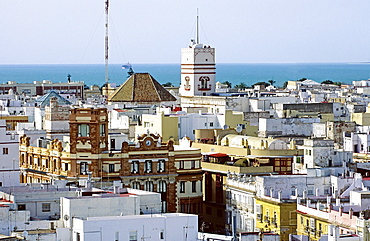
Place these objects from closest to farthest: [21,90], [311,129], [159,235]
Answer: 1. [159,235]
2. [311,129]
3. [21,90]

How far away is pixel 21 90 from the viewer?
433ft

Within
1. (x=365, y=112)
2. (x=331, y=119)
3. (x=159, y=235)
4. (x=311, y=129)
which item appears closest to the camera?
(x=159, y=235)

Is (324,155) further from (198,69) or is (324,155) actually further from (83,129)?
(198,69)

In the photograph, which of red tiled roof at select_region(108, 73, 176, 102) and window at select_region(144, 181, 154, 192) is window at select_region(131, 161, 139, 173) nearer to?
window at select_region(144, 181, 154, 192)

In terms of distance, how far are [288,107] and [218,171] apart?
2258 centimetres

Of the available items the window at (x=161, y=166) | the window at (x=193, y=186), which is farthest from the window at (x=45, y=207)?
the window at (x=193, y=186)

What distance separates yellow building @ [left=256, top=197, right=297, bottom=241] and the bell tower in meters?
34.8

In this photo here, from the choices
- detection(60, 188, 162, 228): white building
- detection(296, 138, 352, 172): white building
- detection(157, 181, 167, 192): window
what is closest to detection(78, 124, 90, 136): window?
detection(157, 181, 167, 192): window

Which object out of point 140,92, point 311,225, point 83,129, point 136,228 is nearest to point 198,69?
point 140,92

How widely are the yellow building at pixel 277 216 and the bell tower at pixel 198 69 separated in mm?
34823

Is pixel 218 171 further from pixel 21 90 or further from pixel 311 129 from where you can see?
pixel 21 90

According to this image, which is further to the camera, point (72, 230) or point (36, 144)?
point (36, 144)

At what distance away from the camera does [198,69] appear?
8875 cm

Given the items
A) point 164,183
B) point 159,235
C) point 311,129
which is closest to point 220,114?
point 311,129
